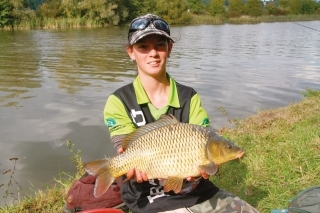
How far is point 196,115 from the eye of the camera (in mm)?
2291

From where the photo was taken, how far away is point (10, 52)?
46.6ft

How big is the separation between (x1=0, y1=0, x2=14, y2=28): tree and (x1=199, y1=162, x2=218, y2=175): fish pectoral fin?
93.5ft

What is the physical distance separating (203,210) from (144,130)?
2.25 ft

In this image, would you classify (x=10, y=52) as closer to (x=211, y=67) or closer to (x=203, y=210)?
(x=211, y=67)

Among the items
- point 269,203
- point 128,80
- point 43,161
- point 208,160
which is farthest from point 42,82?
point 208,160

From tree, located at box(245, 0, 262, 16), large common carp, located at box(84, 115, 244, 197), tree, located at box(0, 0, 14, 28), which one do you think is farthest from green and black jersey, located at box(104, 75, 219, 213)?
tree, located at box(245, 0, 262, 16)

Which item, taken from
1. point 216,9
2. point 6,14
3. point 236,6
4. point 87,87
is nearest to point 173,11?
point 216,9

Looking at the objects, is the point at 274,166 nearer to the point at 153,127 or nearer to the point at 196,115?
the point at 196,115

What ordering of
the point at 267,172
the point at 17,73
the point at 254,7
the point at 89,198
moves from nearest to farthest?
1. the point at 89,198
2. the point at 267,172
3. the point at 17,73
4. the point at 254,7

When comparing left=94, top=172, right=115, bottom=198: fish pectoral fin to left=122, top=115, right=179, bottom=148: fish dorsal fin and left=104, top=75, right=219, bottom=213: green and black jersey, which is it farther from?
left=104, top=75, right=219, bottom=213: green and black jersey

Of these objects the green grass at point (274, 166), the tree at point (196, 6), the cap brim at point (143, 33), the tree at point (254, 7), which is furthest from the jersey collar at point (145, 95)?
the tree at point (254, 7)

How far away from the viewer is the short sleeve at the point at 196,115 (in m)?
2.27

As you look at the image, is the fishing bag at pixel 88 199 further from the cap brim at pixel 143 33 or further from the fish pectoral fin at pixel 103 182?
the cap brim at pixel 143 33

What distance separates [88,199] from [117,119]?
2.54 feet
